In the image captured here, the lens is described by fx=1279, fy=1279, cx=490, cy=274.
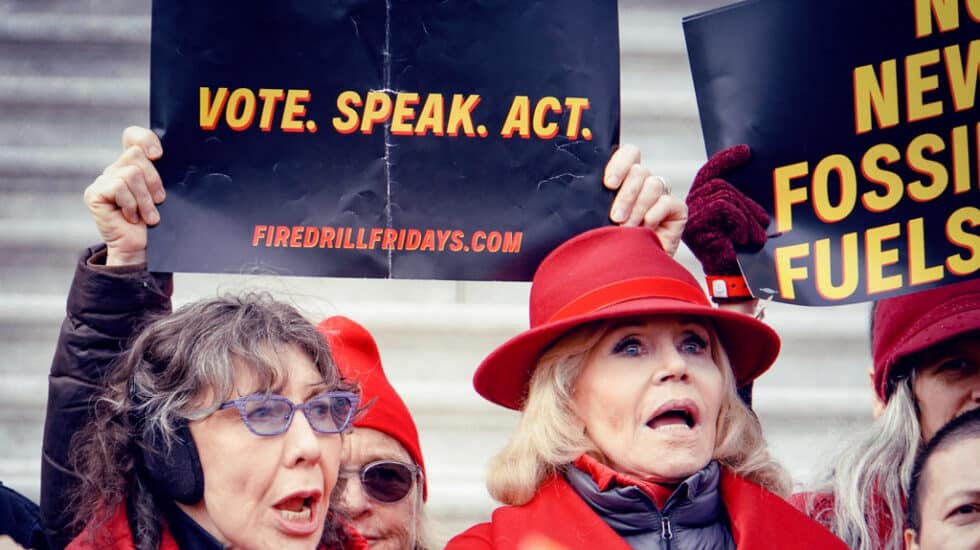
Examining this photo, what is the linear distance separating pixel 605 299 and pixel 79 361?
1252 millimetres

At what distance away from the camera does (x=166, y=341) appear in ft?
9.61

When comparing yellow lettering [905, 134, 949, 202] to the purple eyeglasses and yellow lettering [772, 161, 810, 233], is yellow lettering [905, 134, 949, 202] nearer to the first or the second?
yellow lettering [772, 161, 810, 233]

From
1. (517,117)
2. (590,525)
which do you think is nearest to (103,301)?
(517,117)

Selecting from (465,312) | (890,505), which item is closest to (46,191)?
(465,312)

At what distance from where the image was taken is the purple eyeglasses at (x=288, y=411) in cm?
279

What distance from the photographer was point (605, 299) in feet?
10.1

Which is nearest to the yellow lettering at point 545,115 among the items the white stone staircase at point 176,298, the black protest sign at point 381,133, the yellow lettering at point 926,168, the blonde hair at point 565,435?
the black protest sign at point 381,133

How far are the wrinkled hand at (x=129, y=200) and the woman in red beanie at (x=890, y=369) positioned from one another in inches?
55.2

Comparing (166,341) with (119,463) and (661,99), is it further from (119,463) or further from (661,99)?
(661,99)

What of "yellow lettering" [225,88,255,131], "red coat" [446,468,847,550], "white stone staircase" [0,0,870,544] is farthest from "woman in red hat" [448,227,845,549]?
"white stone staircase" [0,0,870,544]

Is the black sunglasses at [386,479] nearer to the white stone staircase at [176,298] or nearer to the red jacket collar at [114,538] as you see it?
the red jacket collar at [114,538]

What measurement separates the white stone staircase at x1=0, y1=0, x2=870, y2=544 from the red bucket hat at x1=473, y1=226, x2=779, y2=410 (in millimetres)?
1468

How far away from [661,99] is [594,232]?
1888mm

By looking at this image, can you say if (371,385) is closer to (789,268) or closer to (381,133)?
(381,133)
